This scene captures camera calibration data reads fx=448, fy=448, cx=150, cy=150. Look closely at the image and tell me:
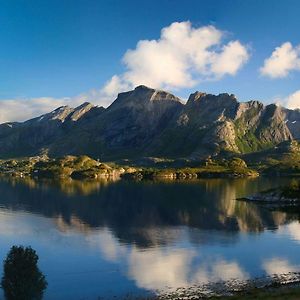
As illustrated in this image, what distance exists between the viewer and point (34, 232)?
13288 cm

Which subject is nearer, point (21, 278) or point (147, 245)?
point (21, 278)

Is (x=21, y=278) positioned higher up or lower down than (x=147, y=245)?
higher up

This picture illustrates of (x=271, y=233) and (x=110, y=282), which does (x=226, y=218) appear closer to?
(x=271, y=233)

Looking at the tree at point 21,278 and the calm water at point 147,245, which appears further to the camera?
the calm water at point 147,245

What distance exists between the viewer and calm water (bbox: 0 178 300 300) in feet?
268

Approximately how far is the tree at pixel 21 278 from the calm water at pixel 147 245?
12.2m

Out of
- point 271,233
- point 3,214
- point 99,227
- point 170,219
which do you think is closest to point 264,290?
point 271,233

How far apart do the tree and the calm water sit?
1225 centimetres

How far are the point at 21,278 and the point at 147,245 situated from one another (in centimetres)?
5561

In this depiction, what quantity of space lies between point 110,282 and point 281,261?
39338 millimetres

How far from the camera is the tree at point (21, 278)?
59.5 metres

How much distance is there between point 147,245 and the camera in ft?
369

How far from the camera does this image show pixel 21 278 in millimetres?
59906

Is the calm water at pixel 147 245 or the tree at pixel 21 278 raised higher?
the tree at pixel 21 278
